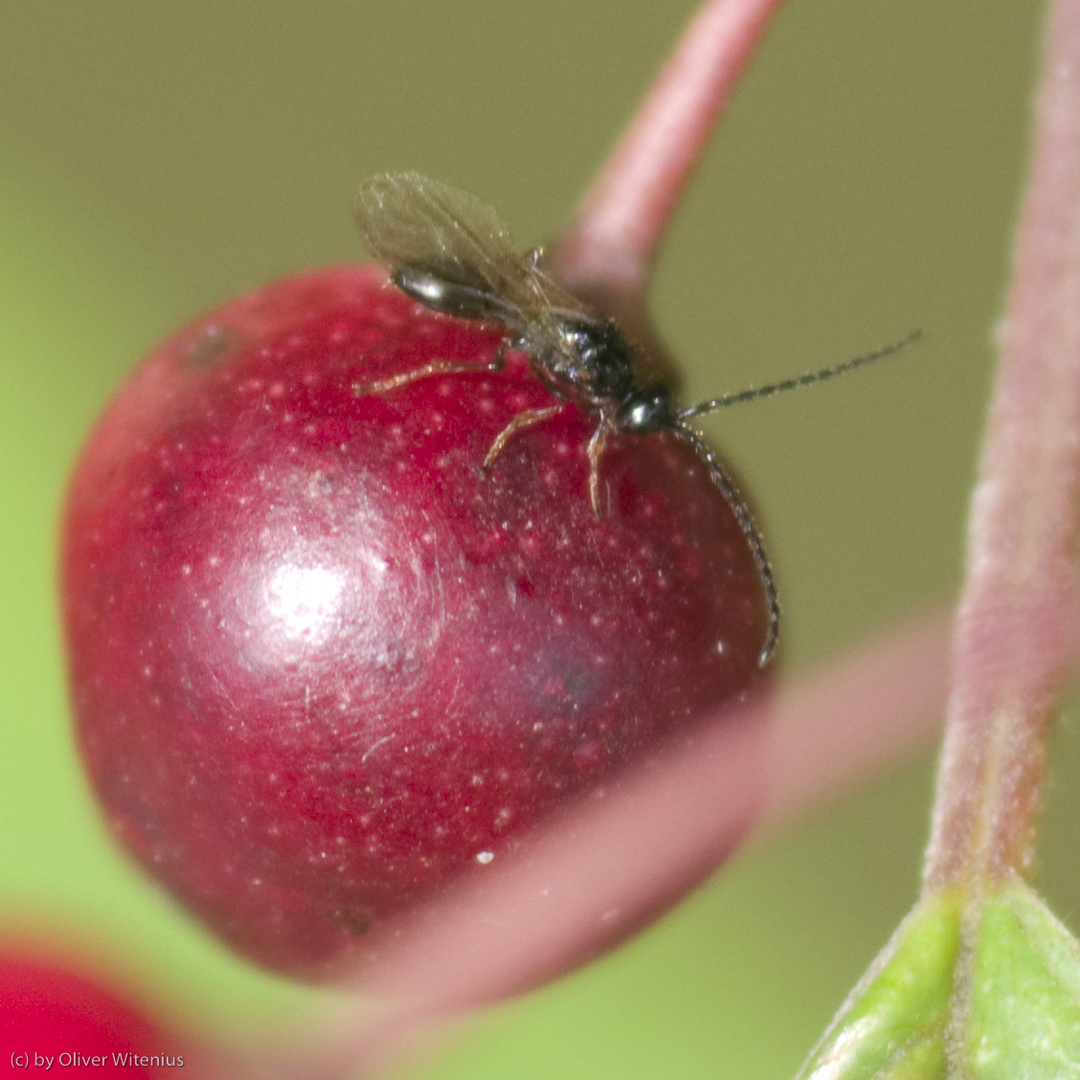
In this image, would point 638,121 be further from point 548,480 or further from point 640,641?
point 640,641

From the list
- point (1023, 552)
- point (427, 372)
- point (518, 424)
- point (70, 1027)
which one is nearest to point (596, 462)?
point (518, 424)

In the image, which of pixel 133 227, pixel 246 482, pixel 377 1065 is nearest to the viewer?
pixel 246 482

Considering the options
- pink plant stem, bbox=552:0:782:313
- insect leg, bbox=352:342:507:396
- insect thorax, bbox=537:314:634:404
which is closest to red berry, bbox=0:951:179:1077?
insect leg, bbox=352:342:507:396

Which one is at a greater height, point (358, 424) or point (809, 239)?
point (809, 239)

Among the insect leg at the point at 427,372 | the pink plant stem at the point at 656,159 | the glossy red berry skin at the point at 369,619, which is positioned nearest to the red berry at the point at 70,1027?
the glossy red berry skin at the point at 369,619

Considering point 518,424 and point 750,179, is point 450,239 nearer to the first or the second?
point 518,424

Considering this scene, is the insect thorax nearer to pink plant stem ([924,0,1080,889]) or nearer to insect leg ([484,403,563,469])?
insect leg ([484,403,563,469])

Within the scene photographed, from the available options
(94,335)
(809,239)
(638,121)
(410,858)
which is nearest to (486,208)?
(638,121)
